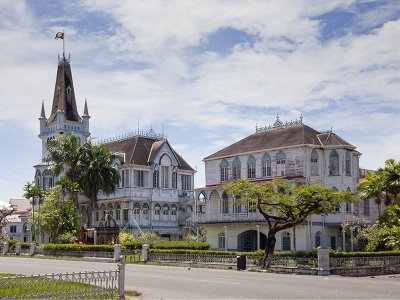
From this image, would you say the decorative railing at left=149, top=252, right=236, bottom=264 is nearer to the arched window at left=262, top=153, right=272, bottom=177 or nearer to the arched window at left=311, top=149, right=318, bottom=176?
the arched window at left=262, top=153, right=272, bottom=177

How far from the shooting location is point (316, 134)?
178 ft

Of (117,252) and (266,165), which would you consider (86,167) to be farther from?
(117,252)

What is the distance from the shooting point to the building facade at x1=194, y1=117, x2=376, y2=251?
169ft

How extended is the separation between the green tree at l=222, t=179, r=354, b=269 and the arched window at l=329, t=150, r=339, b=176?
17.6 meters

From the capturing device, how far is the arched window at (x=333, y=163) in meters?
52.2

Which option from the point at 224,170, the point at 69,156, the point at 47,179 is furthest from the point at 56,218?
the point at 47,179

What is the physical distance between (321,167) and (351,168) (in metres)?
2.77

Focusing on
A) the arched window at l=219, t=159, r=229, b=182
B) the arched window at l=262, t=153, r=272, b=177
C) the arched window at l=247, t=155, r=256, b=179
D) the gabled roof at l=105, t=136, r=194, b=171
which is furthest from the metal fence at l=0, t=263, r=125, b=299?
the gabled roof at l=105, t=136, r=194, b=171

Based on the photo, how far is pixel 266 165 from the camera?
54719 millimetres

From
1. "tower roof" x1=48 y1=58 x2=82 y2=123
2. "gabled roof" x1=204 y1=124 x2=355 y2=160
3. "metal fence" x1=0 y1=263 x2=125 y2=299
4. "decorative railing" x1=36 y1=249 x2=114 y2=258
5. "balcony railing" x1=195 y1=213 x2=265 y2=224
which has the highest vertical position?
"tower roof" x1=48 y1=58 x2=82 y2=123

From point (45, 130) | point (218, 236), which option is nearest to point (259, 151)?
point (218, 236)

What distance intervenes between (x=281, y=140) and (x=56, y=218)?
22215mm

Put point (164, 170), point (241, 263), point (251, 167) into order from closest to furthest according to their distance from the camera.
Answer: point (241, 263) → point (251, 167) → point (164, 170)

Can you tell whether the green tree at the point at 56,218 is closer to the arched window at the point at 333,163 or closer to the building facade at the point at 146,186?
the building facade at the point at 146,186
